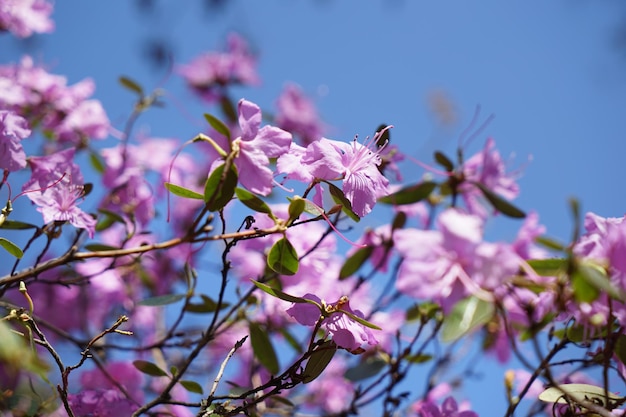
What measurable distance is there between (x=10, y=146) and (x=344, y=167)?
0.60 meters

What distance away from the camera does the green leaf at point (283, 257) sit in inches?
38.6

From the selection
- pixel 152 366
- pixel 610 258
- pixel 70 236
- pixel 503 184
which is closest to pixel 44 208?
pixel 152 366

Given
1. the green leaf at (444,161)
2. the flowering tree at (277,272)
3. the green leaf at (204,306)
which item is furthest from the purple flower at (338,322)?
the green leaf at (444,161)

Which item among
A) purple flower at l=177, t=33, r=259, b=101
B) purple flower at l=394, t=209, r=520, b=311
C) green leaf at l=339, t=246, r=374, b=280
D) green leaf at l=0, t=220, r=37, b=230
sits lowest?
purple flower at l=394, t=209, r=520, b=311

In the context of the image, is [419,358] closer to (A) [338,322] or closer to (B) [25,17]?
(A) [338,322]

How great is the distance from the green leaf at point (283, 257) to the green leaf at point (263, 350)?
35 centimetres

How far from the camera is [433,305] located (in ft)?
4.84

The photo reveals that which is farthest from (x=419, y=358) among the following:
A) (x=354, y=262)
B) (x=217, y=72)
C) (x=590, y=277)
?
(x=217, y=72)

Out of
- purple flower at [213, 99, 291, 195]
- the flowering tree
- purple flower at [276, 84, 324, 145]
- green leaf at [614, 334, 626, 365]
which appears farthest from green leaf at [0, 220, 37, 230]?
purple flower at [276, 84, 324, 145]

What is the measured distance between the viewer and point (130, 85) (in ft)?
6.31

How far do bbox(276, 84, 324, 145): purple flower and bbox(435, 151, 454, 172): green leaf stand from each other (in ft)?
4.38

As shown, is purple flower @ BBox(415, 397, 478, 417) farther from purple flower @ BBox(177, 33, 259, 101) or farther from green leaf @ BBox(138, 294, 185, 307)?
purple flower @ BBox(177, 33, 259, 101)

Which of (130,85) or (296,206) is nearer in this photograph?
(296,206)

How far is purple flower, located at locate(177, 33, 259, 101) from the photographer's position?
315 centimetres
